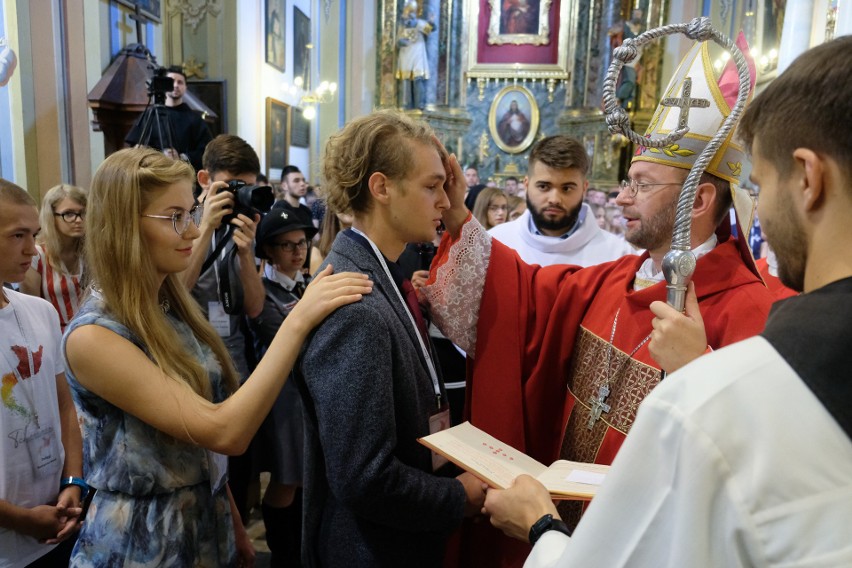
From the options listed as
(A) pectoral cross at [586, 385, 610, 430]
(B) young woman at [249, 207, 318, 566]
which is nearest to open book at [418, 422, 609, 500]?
(A) pectoral cross at [586, 385, 610, 430]

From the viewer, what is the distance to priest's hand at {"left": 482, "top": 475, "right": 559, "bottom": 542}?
122 cm

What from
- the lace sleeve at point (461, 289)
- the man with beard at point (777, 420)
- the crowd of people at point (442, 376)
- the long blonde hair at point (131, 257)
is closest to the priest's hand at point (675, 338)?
the crowd of people at point (442, 376)

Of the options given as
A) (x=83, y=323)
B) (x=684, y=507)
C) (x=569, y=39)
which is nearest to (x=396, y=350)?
(x=83, y=323)

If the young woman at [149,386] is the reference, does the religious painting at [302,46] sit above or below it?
above

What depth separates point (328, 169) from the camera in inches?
66.0

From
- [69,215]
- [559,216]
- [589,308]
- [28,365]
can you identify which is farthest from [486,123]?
[28,365]

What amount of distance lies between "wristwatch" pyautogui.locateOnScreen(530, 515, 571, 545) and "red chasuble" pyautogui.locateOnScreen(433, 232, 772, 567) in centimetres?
72

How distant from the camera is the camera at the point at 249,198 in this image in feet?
8.29

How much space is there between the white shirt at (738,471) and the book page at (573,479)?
19.1 inches

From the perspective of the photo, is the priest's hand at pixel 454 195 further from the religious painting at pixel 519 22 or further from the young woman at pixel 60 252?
the religious painting at pixel 519 22

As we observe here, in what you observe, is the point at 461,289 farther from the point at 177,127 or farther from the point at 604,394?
the point at 177,127

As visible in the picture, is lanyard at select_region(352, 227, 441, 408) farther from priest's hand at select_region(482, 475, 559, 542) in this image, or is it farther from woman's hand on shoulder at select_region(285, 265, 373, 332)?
priest's hand at select_region(482, 475, 559, 542)

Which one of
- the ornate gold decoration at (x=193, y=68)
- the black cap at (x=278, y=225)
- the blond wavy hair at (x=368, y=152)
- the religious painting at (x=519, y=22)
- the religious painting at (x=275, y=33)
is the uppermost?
the religious painting at (x=519, y=22)

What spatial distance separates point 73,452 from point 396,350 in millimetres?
1191
